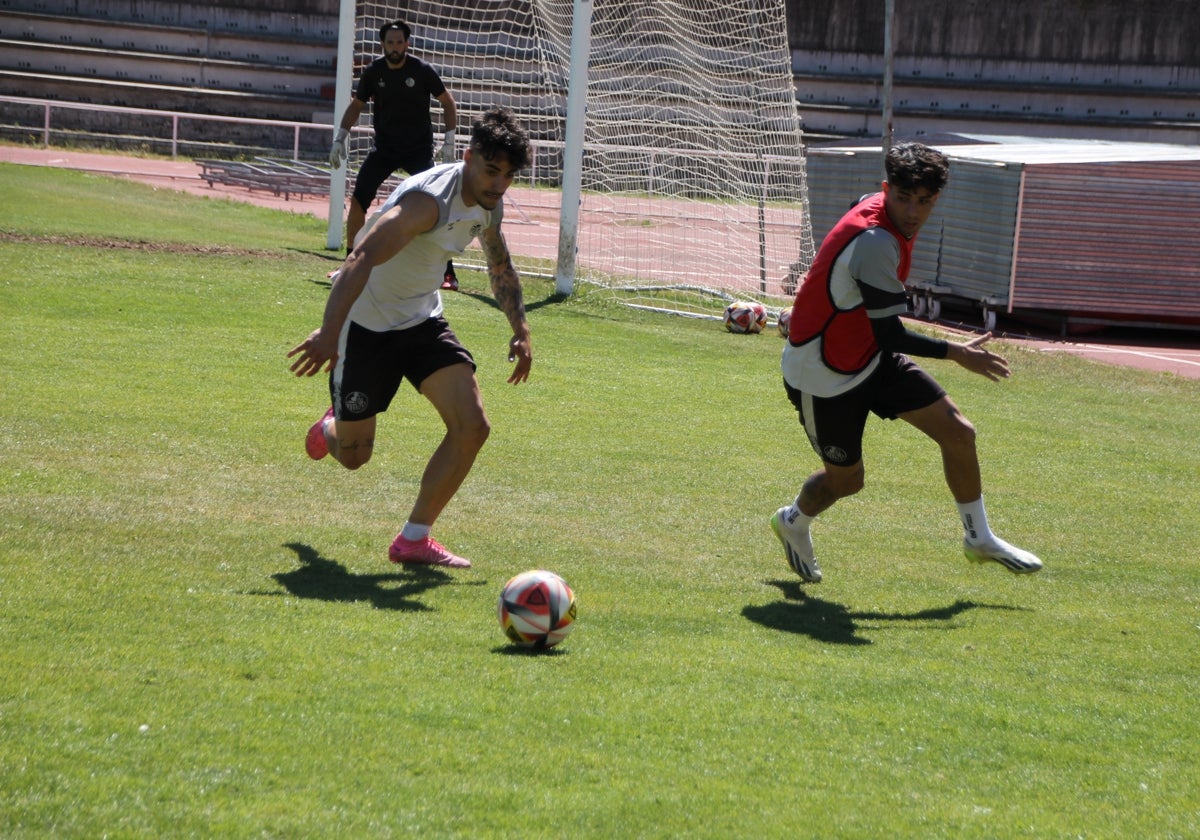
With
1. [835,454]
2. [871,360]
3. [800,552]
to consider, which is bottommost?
[800,552]

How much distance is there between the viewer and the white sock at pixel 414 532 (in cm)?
608

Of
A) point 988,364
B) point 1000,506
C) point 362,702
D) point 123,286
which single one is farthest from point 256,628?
point 123,286

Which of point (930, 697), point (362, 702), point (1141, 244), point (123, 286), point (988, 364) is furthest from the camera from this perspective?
point (1141, 244)

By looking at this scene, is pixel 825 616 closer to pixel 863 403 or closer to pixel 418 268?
pixel 863 403

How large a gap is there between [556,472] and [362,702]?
12.6ft

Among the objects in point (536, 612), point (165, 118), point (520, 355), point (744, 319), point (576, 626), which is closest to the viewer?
point (536, 612)

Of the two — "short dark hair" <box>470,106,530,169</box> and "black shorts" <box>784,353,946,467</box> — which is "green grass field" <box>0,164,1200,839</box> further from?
"short dark hair" <box>470,106,530,169</box>

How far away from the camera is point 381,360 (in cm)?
635

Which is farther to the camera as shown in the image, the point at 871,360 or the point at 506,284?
the point at 506,284

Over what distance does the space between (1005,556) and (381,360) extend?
2.98 metres

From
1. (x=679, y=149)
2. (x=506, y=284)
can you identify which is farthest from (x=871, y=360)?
(x=679, y=149)

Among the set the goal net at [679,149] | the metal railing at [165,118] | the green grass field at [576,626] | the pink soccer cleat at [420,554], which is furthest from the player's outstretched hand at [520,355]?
the metal railing at [165,118]

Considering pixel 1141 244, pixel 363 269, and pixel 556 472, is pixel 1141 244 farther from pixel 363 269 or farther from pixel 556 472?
pixel 363 269

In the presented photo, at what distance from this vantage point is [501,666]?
4.77 metres
